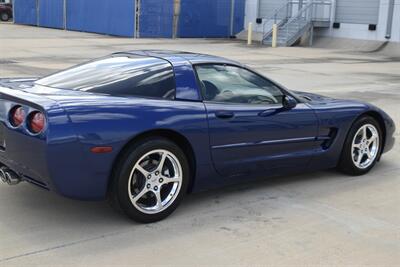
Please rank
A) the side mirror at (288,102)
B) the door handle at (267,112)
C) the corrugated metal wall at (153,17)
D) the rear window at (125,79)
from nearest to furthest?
the rear window at (125,79) → the door handle at (267,112) → the side mirror at (288,102) → the corrugated metal wall at (153,17)

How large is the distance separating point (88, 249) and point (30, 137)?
0.88 metres

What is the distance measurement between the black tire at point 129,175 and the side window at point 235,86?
24.0 inches

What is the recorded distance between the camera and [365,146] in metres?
6.11

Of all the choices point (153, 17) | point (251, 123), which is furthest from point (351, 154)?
point (153, 17)

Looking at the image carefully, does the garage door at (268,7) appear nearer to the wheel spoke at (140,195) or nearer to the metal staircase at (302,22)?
the metal staircase at (302,22)

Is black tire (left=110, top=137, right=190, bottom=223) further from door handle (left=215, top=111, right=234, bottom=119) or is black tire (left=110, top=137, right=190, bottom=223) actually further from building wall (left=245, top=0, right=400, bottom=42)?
building wall (left=245, top=0, right=400, bottom=42)

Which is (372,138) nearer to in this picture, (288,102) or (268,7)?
(288,102)

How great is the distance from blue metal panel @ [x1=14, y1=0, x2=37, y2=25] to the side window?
40.0 m

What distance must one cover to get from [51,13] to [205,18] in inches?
467

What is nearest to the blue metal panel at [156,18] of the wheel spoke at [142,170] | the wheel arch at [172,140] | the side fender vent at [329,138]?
the side fender vent at [329,138]

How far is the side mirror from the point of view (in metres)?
5.32

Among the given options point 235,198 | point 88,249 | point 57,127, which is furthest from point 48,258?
point 235,198

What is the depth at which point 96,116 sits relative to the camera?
415 cm

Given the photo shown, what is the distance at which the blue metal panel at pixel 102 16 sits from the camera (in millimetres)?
33188
